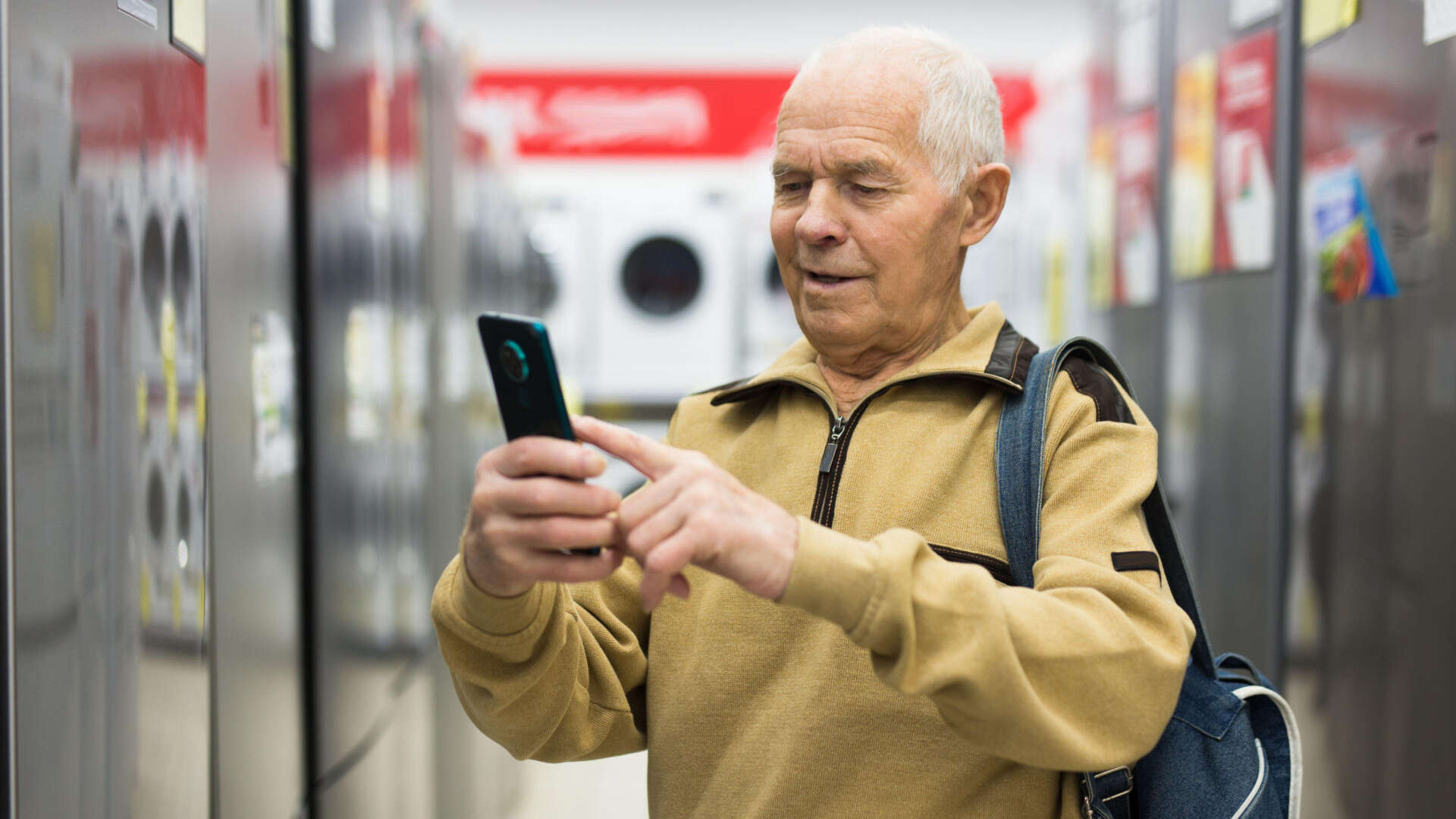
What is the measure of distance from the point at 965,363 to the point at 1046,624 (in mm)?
316

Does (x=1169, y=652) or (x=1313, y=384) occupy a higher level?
(x=1313, y=384)

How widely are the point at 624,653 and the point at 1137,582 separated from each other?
0.50m

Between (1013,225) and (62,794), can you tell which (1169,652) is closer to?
(62,794)

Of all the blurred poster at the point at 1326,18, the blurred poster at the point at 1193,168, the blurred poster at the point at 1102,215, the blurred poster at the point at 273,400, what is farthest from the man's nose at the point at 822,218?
the blurred poster at the point at 1102,215

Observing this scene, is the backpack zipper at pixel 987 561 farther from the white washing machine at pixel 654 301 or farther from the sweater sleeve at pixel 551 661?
the white washing machine at pixel 654 301

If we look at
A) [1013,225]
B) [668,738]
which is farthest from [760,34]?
[668,738]

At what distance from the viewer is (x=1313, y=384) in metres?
1.98

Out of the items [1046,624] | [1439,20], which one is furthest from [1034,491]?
[1439,20]

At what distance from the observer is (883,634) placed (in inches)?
32.6

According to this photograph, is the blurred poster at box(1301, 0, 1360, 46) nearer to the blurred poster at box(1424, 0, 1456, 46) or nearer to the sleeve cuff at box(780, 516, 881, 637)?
the blurred poster at box(1424, 0, 1456, 46)

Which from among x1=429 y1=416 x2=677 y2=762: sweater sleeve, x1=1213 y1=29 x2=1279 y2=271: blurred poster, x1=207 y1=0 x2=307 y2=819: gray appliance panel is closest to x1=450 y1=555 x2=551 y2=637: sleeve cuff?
x1=429 y1=416 x2=677 y2=762: sweater sleeve

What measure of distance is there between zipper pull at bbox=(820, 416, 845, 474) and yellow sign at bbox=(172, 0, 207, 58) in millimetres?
798

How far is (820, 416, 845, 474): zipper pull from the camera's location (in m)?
1.12

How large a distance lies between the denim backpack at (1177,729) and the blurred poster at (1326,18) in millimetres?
1079
